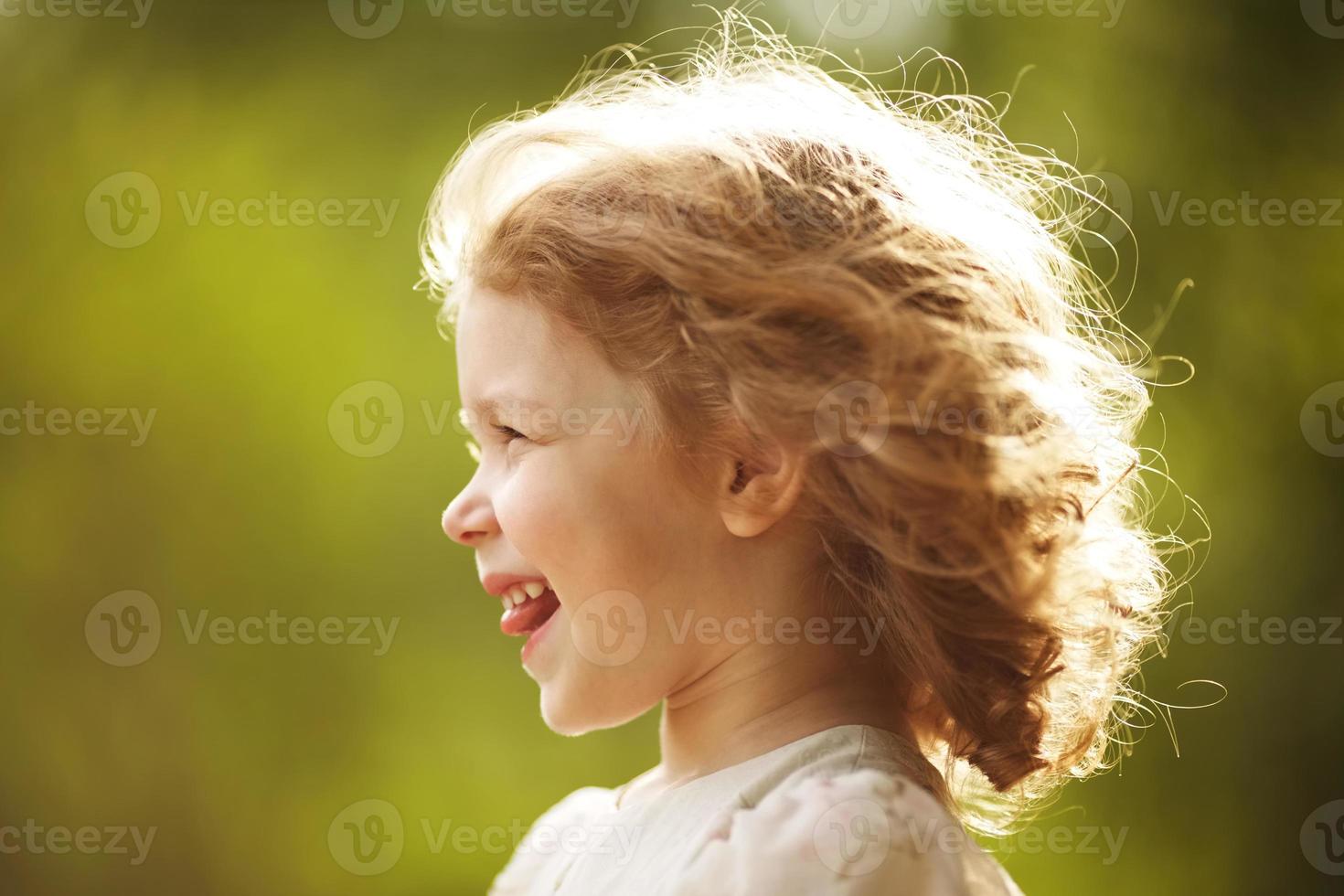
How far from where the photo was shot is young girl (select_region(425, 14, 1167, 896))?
762mm

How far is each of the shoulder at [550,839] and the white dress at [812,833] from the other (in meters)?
0.16

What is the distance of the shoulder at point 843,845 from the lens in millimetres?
683

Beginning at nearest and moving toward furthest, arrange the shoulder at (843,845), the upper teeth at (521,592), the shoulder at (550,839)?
the shoulder at (843,845), the upper teeth at (521,592), the shoulder at (550,839)

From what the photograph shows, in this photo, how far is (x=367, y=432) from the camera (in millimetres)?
2088

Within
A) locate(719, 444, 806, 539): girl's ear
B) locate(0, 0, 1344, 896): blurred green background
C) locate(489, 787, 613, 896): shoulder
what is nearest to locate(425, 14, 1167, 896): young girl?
locate(719, 444, 806, 539): girl's ear

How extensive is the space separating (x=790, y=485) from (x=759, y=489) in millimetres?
22

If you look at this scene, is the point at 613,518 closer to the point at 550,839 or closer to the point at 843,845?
the point at 843,845

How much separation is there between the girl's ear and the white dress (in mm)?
148

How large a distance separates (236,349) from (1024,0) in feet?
4.64

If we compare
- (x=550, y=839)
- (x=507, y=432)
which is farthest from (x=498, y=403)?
(x=550, y=839)

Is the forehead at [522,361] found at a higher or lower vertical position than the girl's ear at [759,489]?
higher

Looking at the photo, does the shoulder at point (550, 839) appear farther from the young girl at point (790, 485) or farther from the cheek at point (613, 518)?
the cheek at point (613, 518)

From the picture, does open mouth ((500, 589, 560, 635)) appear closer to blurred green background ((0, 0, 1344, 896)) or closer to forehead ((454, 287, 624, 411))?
forehead ((454, 287, 624, 411))

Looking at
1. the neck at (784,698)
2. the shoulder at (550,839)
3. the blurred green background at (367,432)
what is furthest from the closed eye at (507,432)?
the blurred green background at (367,432)
